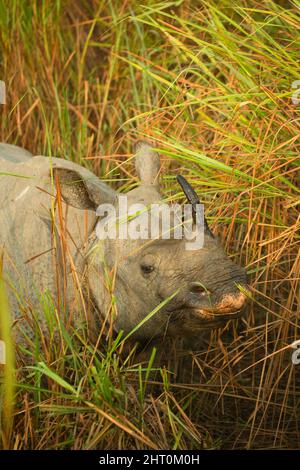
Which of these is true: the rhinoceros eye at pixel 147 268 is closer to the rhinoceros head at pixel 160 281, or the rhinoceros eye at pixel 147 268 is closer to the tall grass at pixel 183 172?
the rhinoceros head at pixel 160 281

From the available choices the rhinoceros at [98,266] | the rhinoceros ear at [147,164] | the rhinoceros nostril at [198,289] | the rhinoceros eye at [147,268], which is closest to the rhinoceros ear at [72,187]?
the rhinoceros at [98,266]

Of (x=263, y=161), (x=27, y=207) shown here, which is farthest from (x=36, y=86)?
(x=263, y=161)

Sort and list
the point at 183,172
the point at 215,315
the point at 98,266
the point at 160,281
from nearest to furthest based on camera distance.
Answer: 1. the point at 215,315
2. the point at 160,281
3. the point at 98,266
4. the point at 183,172

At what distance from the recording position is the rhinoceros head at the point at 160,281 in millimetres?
3234

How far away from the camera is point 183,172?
14.6ft

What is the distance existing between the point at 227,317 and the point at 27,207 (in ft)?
3.31

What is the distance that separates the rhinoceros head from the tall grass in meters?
0.16

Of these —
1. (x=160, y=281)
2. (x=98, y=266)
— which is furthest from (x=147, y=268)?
(x=98, y=266)

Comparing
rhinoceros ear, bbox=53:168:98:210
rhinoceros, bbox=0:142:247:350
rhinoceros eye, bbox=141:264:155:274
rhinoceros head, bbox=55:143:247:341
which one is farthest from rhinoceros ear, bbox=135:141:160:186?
rhinoceros eye, bbox=141:264:155:274

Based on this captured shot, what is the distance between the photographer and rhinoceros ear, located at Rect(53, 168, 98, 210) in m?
3.66

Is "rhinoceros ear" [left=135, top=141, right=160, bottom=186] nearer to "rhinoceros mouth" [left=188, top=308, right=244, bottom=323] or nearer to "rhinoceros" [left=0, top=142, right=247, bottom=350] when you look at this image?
"rhinoceros" [left=0, top=142, right=247, bottom=350]

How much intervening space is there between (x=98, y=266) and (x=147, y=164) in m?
0.51

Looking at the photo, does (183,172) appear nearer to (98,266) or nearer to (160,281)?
(98,266)
